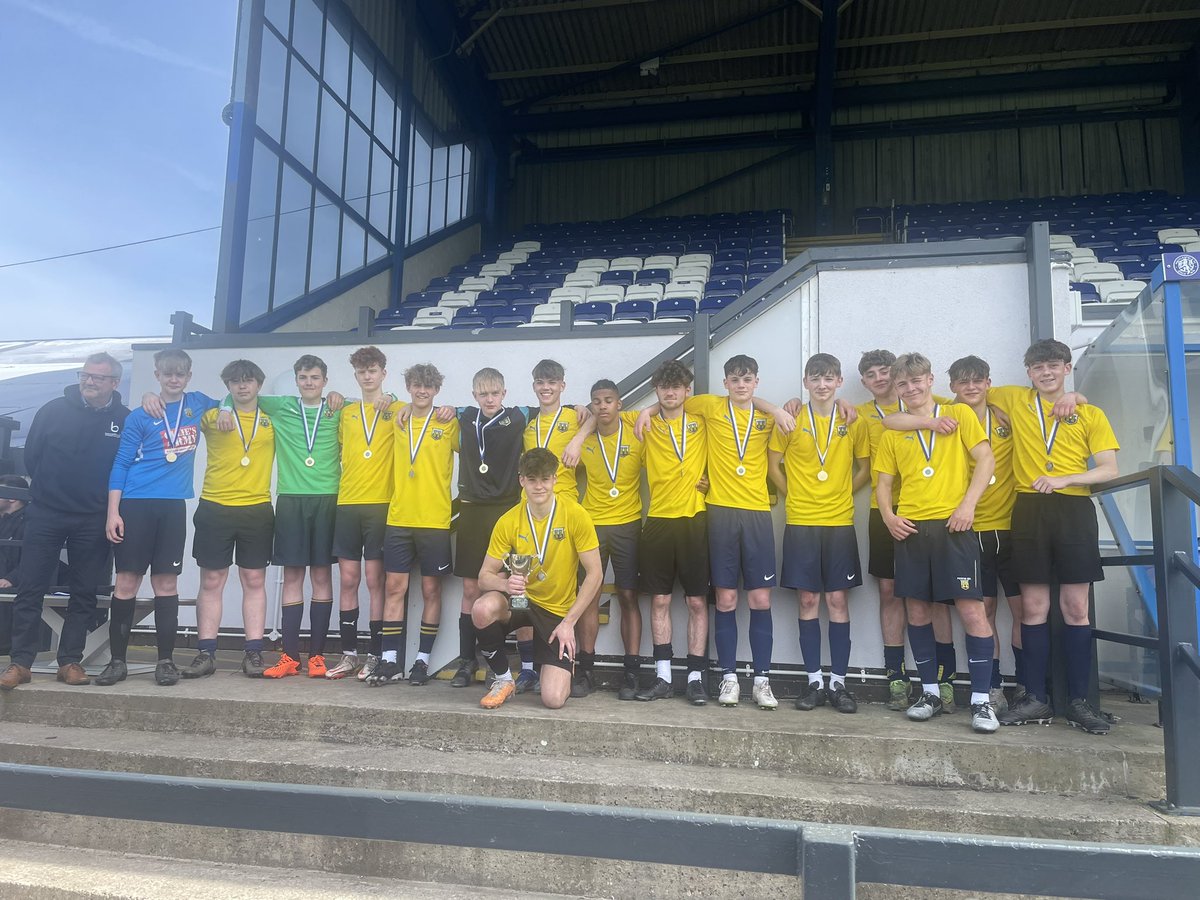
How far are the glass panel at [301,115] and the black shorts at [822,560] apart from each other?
26.8 ft

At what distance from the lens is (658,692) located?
4332 mm

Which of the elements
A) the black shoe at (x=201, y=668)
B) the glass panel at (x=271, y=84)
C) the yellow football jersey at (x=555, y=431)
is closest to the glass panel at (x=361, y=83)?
the glass panel at (x=271, y=84)

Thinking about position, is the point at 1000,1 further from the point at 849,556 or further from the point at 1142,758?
the point at 1142,758

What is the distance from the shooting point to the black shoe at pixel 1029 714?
12.6ft

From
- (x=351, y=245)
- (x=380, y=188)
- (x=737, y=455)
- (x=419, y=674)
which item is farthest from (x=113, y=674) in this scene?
(x=380, y=188)

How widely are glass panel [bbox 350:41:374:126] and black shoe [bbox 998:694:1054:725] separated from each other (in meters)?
11.0

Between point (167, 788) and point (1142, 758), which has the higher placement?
point (167, 788)

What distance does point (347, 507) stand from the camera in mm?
4965

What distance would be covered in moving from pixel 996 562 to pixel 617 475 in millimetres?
2073

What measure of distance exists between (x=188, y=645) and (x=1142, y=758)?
596 cm

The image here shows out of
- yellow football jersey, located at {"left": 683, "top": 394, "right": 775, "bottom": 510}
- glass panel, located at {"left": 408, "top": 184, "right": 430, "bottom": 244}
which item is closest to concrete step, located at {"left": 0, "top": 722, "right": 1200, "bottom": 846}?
yellow football jersey, located at {"left": 683, "top": 394, "right": 775, "bottom": 510}

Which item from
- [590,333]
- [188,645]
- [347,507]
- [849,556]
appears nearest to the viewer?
[849,556]

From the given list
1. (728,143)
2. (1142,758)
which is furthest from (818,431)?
(728,143)

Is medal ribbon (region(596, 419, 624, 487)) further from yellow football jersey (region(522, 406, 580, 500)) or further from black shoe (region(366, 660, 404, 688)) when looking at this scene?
black shoe (region(366, 660, 404, 688))
